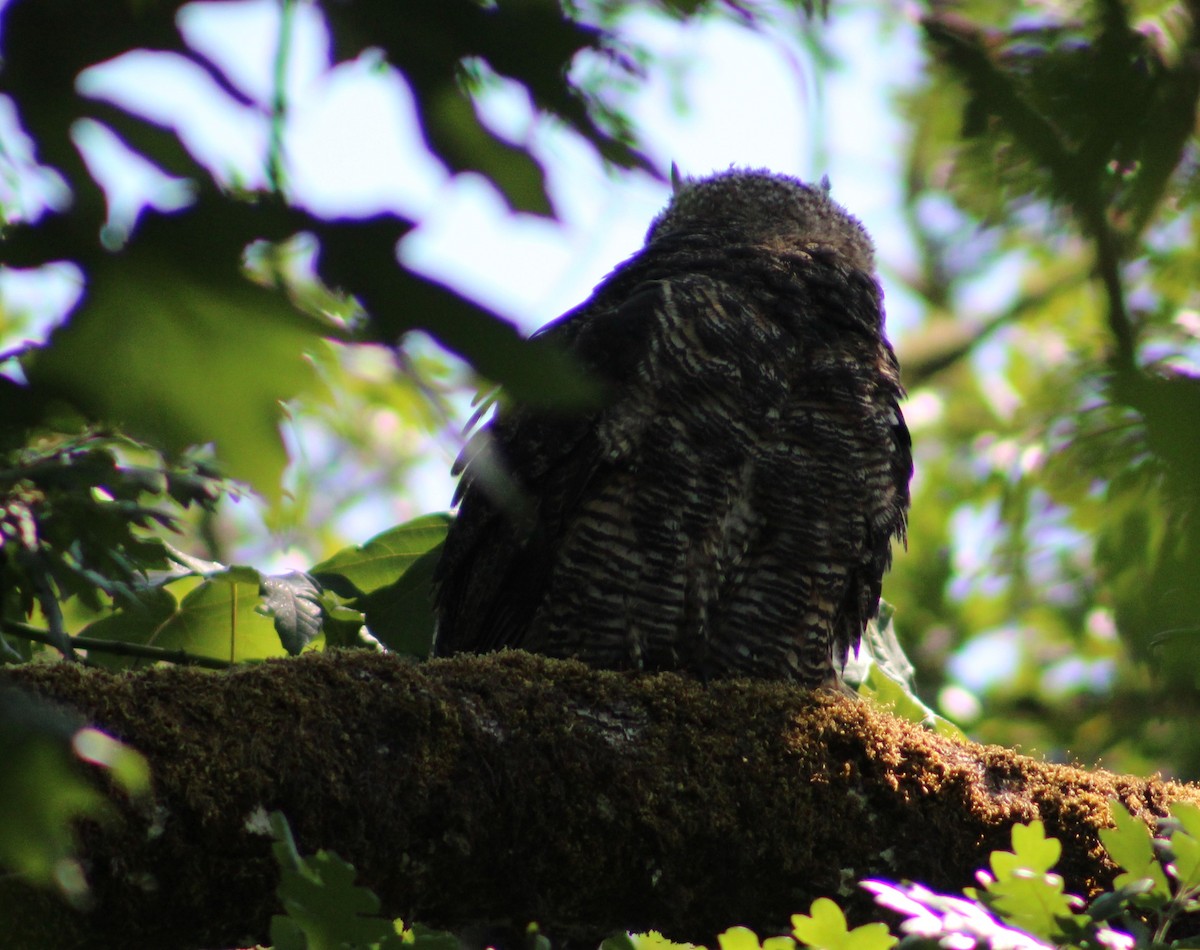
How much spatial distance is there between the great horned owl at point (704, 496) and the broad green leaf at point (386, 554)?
0.17 meters

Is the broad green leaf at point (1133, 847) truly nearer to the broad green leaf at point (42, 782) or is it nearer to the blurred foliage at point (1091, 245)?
the blurred foliage at point (1091, 245)

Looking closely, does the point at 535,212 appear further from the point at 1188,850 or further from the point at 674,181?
the point at 1188,850

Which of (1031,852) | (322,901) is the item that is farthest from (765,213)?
(322,901)

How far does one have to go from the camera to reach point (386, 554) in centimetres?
365

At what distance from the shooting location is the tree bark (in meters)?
2.08

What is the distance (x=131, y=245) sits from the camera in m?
0.72

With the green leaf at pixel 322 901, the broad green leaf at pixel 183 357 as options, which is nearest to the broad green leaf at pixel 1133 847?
the green leaf at pixel 322 901

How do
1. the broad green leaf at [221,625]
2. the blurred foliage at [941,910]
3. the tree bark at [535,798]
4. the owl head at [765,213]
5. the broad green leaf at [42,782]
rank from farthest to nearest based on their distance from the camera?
the owl head at [765,213] → the broad green leaf at [221,625] → the tree bark at [535,798] → the blurred foliage at [941,910] → the broad green leaf at [42,782]

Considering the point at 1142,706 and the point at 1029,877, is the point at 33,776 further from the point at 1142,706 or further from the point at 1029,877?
the point at 1142,706

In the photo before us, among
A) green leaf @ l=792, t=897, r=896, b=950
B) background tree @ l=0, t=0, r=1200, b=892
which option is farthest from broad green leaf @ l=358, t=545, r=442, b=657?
background tree @ l=0, t=0, r=1200, b=892

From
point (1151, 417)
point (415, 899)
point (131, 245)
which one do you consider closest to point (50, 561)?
point (131, 245)

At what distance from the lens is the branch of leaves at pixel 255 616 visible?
2713mm

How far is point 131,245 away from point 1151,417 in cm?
59

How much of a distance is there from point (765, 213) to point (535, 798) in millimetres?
2849
